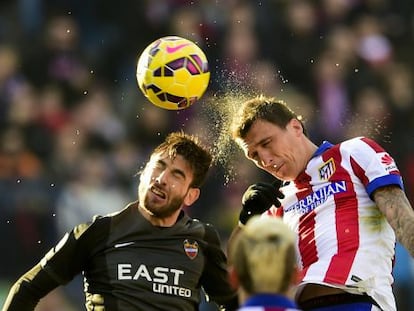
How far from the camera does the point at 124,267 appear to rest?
540cm

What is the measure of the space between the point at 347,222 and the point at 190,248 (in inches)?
32.3

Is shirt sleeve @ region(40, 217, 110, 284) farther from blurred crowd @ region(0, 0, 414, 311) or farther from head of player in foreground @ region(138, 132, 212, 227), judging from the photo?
blurred crowd @ region(0, 0, 414, 311)

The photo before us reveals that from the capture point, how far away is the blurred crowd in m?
9.81

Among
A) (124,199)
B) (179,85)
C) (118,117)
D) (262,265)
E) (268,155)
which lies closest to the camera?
(262,265)

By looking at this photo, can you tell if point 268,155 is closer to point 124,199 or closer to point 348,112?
point 124,199

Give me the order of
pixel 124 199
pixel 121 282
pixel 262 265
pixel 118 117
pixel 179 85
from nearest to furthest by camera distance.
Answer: pixel 262 265, pixel 121 282, pixel 179 85, pixel 124 199, pixel 118 117

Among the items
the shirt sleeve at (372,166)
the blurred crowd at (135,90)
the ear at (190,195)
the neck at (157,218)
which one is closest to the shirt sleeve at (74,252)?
the neck at (157,218)

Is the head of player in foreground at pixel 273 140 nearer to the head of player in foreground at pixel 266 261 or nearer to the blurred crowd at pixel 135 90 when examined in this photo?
the head of player in foreground at pixel 266 261

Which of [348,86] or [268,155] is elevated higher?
[348,86]

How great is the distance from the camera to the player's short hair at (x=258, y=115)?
232 inches

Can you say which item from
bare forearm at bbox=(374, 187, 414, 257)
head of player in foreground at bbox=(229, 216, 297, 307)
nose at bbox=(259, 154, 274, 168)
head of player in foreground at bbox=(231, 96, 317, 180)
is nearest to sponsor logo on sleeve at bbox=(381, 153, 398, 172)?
bare forearm at bbox=(374, 187, 414, 257)

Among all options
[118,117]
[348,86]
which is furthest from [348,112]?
[118,117]

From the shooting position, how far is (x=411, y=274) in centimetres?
1005

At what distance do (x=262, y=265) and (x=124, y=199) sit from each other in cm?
658
